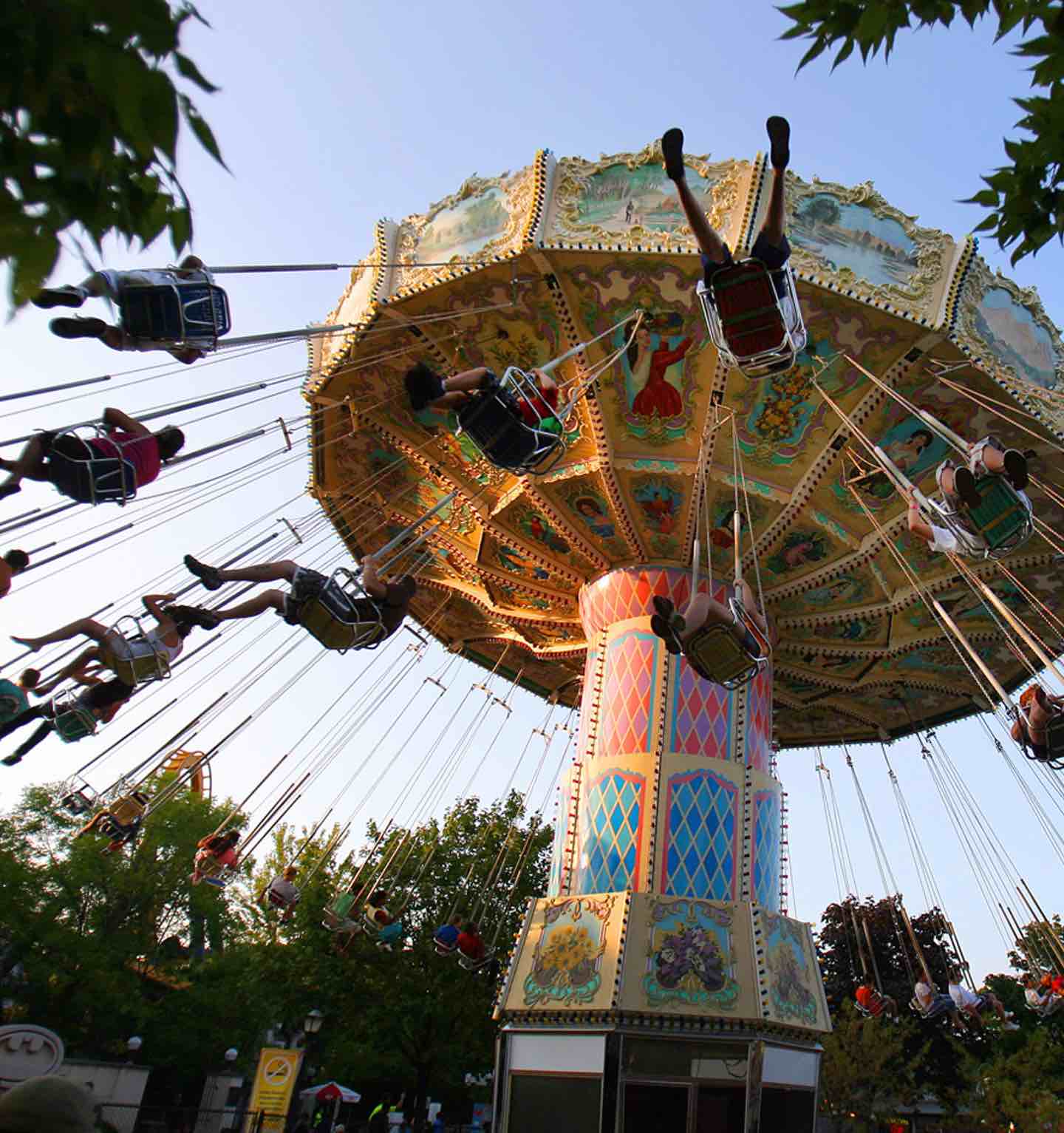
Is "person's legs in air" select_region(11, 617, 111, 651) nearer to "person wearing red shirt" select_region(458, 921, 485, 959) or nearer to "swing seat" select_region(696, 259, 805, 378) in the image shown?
"swing seat" select_region(696, 259, 805, 378)

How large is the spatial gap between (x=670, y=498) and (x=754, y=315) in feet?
18.3

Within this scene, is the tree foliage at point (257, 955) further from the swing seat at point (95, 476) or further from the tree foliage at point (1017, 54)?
the tree foliage at point (1017, 54)

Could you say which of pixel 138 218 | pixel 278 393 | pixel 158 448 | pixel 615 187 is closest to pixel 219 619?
pixel 158 448

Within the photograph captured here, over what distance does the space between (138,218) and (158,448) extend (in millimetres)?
4814

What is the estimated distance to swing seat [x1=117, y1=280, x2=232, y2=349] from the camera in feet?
22.3

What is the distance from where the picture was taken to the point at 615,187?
11195 millimetres

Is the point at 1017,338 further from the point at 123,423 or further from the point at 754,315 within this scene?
the point at 123,423

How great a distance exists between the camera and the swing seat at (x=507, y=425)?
7.45 meters

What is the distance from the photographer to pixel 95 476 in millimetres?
6879

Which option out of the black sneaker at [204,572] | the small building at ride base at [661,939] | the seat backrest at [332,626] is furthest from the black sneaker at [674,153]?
the small building at ride base at [661,939]

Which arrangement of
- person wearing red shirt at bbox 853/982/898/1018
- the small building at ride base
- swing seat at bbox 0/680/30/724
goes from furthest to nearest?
person wearing red shirt at bbox 853/982/898/1018 < the small building at ride base < swing seat at bbox 0/680/30/724

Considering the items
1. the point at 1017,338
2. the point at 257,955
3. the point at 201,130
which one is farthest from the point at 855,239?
the point at 257,955

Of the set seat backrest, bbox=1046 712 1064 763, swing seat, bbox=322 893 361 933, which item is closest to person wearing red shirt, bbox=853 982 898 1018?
swing seat, bbox=322 893 361 933

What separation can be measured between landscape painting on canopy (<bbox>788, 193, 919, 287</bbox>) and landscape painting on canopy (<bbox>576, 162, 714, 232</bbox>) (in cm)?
110
